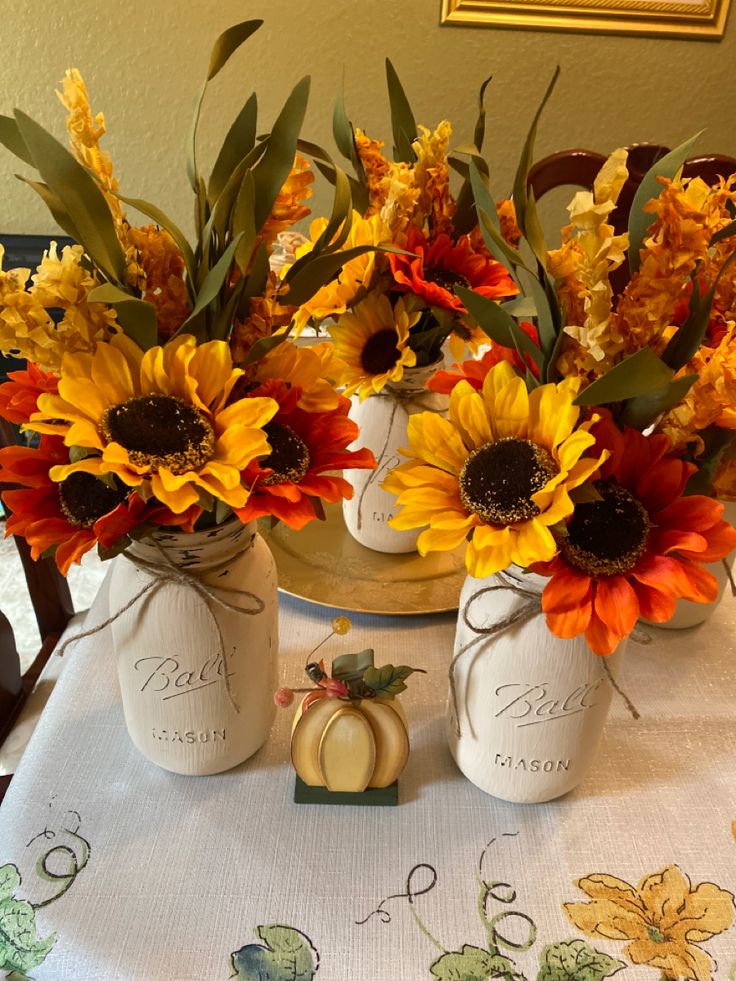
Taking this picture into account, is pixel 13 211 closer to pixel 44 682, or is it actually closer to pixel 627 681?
pixel 44 682

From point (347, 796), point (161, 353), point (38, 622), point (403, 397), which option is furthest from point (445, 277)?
point (38, 622)

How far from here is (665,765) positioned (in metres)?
0.61

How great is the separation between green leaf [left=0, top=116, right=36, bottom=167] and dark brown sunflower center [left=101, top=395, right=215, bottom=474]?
6.0 inches

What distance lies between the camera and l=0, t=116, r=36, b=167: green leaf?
44cm

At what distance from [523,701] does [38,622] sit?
78 centimetres

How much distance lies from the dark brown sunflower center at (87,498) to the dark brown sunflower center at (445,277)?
15.4 inches

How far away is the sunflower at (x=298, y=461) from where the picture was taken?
453mm

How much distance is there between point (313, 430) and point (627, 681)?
0.39m

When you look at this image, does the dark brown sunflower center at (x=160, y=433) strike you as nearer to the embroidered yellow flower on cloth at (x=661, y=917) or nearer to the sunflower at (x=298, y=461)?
the sunflower at (x=298, y=461)

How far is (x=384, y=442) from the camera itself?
79cm

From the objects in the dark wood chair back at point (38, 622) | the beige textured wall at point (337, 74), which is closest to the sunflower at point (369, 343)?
the dark wood chair back at point (38, 622)

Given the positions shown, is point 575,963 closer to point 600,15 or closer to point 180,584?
point 180,584

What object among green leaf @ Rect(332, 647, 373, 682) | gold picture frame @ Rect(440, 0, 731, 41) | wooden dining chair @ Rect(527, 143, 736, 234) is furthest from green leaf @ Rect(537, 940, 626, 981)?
gold picture frame @ Rect(440, 0, 731, 41)

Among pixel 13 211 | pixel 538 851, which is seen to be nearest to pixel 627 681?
pixel 538 851
